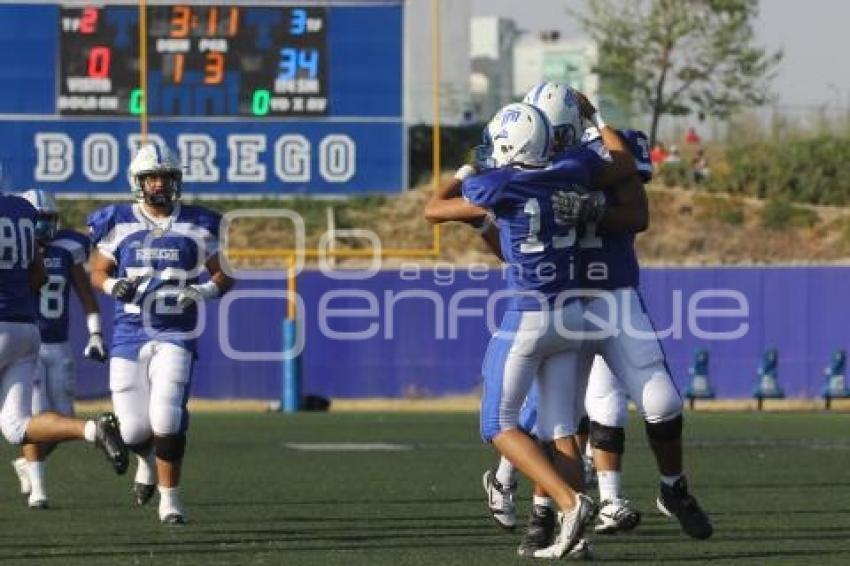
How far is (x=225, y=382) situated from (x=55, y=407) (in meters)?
11.4

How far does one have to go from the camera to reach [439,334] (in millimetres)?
22969

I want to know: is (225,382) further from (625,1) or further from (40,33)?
(625,1)

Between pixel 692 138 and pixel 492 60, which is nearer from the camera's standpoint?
pixel 692 138

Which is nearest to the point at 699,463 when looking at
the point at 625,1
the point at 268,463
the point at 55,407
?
A: the point at 268,463

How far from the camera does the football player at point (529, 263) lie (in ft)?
24.0

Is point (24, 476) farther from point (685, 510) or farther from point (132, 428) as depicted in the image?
point (685, 510)

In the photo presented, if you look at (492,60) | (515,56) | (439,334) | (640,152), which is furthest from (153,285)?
(515,56)

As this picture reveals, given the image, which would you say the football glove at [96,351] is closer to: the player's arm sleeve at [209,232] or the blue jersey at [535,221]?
the player's arm sleeve at [209,232]

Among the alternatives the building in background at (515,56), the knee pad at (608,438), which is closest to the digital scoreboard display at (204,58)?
the knee pad at (608,438)

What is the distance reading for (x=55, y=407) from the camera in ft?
36.8

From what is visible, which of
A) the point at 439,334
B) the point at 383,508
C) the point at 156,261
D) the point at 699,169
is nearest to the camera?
the point at 156,261

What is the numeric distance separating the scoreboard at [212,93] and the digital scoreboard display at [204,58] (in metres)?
0.02

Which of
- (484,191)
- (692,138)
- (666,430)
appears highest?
(484,191)

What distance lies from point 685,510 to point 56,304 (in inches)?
185
